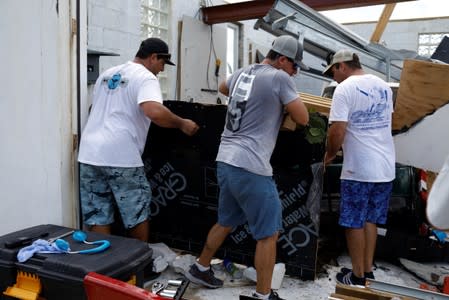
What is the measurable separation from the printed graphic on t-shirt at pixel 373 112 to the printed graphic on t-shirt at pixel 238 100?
2.55 ft

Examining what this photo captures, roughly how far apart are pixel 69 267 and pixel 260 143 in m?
1.15

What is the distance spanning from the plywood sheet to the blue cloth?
2695 mm

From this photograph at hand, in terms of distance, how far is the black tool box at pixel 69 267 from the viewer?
176 cm

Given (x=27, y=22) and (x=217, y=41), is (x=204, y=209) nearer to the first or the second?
(x=27, y=22)

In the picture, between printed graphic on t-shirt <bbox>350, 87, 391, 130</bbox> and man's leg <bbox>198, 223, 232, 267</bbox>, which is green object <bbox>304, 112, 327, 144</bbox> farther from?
man's leg <bbox>198, 223, 232, 267</bbox>

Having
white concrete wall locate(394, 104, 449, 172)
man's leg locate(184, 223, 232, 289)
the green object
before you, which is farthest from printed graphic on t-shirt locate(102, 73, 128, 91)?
white concrete wall locate(394, 104, 449, 172)

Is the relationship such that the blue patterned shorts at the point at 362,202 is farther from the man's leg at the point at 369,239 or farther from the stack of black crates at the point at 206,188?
the stack of black crates at the point at 206,188

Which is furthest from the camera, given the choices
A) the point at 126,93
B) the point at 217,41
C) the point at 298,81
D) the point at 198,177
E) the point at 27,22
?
the point at 298,81

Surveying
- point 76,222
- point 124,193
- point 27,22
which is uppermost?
point 27,22

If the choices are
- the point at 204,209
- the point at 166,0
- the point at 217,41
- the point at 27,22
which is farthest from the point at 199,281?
the point at 217,41

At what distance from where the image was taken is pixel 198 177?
3.04m

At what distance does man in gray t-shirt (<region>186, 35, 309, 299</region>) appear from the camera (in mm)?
2316

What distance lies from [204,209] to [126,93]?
3.29 feet

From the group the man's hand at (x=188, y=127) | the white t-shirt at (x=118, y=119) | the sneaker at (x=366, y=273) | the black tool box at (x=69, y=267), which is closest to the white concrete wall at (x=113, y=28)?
the white t-shirt at (x=118, y=119)
